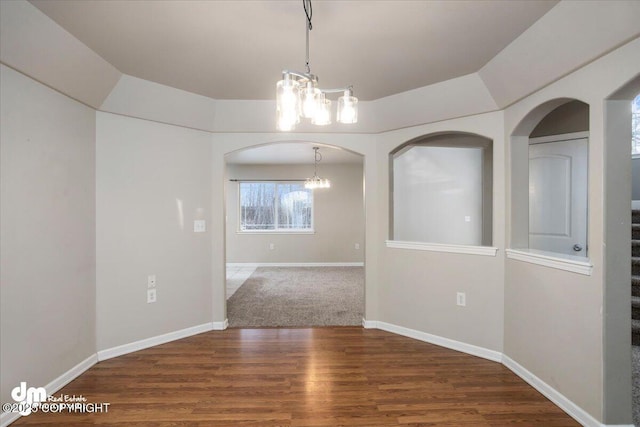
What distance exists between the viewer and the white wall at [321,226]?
710 centimetres

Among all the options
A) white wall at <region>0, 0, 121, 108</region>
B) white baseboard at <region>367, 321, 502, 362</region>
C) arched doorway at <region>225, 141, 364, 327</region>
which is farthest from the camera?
arched doorway at <region>225, 141, 364, 327</region>

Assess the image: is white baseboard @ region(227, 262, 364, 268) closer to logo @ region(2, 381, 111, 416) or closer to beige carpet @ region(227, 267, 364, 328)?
beige carpet @ region(227, 267, 364, 328)

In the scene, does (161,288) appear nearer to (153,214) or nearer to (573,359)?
(153,214)

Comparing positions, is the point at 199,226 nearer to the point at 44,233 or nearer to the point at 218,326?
the point at 218,326

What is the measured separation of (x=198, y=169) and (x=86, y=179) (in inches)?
39.0

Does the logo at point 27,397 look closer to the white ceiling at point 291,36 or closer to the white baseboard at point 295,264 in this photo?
the white ceiling at point 291,36

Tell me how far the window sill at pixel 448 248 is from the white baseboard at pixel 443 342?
2.84 ft

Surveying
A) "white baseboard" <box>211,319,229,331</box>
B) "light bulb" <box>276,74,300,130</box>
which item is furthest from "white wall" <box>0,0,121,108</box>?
"white baseboard" <box>211,319,229,331</box>

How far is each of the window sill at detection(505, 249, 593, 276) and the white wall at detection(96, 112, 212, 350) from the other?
3029mm

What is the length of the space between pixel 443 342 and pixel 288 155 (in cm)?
437

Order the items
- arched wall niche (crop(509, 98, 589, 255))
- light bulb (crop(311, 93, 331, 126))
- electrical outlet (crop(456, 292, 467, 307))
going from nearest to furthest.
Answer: light bulb (crop(311, 93, 331, 126))
arched wall niche (crop(509, 98, 589, 255))
electrical outlet (crop(456, 292, 467, 307))

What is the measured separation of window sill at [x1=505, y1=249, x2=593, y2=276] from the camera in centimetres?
186

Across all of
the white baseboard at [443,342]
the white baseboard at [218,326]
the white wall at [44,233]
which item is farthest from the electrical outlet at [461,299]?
the white wall at [44,233]

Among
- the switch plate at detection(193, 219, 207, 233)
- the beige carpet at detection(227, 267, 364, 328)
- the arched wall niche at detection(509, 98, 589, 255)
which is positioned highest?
the arched wall niche at detection(509, 98, 589, 255)
